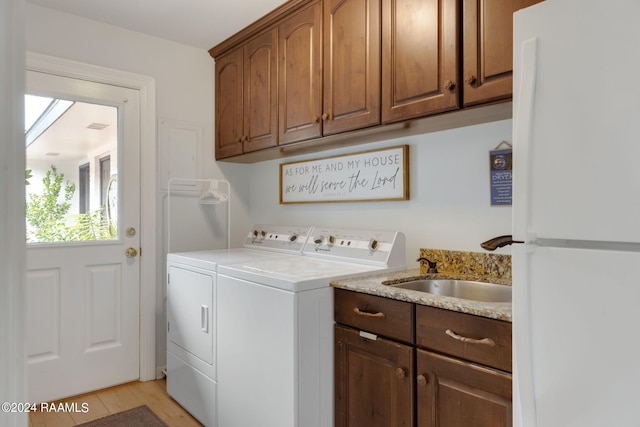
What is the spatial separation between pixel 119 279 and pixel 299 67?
1.82 m

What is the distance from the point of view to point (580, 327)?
2.92 ft

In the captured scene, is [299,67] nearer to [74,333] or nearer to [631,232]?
[631,232]

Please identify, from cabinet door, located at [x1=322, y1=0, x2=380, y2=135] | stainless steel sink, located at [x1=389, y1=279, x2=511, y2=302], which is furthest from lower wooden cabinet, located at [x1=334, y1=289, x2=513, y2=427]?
cabinet door, located at [x1=322, y1=0, x2=380, y2=135]

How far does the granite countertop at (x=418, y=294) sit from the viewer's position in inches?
46.9

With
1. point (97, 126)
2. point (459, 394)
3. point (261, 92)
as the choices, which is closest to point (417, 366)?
point (459, 394)

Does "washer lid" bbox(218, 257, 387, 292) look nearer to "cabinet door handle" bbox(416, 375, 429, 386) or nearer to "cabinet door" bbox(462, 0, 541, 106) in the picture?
"cabinet door handle" bbox(416, 375, 429, 386)

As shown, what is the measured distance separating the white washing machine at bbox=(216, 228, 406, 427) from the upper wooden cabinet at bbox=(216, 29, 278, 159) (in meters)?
0.92

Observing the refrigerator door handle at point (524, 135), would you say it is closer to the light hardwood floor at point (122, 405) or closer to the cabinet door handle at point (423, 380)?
the cabinet door handle at point (423, 380)

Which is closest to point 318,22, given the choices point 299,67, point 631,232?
point 299,67

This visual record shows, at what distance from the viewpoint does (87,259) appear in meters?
2.53

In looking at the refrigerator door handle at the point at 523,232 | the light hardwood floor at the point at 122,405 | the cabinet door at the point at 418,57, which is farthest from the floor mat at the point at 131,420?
the cabinet door at the point at 418,57

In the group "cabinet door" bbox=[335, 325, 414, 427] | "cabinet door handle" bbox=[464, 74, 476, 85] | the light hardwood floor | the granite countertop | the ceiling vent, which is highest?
the ceiling vent

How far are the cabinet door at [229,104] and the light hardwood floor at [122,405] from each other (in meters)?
1.67

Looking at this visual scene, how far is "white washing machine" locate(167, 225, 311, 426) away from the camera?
2076 millimetres
